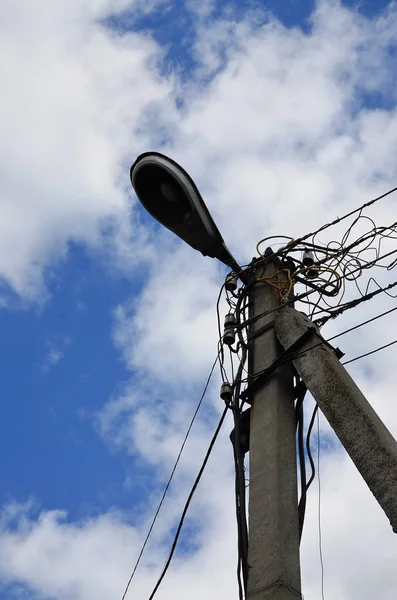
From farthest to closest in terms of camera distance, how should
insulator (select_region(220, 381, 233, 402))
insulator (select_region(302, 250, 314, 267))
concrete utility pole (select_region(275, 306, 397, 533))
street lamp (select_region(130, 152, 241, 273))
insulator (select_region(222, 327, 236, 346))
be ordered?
insulator (select_region(302, 250, 314, 267))
street lamp (select_region(130, 152, 241, 273))
insulator (select_region(222, 327, 236, 346))
insulator (select_region(220, 381, 233, 402))
concrete utility pole (select_region(275, 306, 397, 533))

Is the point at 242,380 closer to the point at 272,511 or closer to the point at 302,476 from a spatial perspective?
the point at 302,476

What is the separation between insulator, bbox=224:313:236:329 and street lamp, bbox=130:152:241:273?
57 cm

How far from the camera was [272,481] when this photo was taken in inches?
181

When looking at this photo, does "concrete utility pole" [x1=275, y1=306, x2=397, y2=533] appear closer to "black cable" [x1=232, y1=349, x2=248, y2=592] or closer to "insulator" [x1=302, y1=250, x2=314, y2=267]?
"black cable" [x1=232, y1=349, x2=248, y2=592]

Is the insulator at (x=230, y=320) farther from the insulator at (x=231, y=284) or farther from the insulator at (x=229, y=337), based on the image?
the insulator at (x=231, y=284)

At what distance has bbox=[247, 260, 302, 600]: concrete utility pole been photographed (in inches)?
165

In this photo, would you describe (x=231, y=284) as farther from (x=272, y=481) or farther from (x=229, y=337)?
(x=272, y=481)

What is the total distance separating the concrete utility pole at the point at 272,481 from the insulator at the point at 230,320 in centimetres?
19

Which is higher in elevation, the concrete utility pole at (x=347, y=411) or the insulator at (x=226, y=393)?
the insulator at (x=226, y=393)

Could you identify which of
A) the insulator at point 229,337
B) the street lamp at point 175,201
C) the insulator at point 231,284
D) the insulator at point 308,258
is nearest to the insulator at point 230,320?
the insulator at point 229,337

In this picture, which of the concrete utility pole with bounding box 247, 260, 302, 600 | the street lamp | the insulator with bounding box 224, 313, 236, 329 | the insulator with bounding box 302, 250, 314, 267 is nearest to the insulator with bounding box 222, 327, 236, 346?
the insulator with bounding box 224, 313, 236, 329

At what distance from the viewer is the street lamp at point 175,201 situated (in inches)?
235

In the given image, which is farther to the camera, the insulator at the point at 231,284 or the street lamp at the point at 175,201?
the insulator at the point at 231,284

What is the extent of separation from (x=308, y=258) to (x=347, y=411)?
2.02m
